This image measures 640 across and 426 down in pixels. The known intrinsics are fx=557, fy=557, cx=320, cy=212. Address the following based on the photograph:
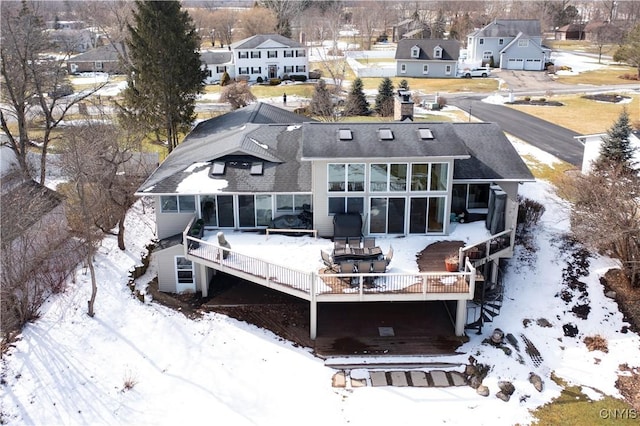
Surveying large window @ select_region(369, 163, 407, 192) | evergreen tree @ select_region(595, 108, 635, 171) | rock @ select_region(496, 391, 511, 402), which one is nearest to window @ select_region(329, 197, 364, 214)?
large window @ select_region(369, 163, 407, 192)

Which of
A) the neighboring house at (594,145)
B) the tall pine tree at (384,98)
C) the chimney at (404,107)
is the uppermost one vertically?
the chimney at (404,107)

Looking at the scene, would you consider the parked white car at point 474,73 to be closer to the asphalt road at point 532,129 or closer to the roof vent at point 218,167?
the asphalt road at point 532,129

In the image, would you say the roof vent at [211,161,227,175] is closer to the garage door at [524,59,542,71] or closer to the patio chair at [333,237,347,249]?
the patio chair at [333,237,347,249]

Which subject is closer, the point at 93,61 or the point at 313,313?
the point at 313,313

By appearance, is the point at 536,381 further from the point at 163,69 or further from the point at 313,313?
the point at 163,69

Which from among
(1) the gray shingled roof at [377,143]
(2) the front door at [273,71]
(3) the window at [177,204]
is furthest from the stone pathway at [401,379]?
A: (2) the front door at [273,71]

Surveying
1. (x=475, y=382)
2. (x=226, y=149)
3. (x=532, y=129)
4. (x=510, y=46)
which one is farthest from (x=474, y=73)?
(x=475, y=382)

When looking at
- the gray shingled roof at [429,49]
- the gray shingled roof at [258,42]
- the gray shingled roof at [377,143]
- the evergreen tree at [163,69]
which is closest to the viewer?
the gray shingled roof at [377,143]
